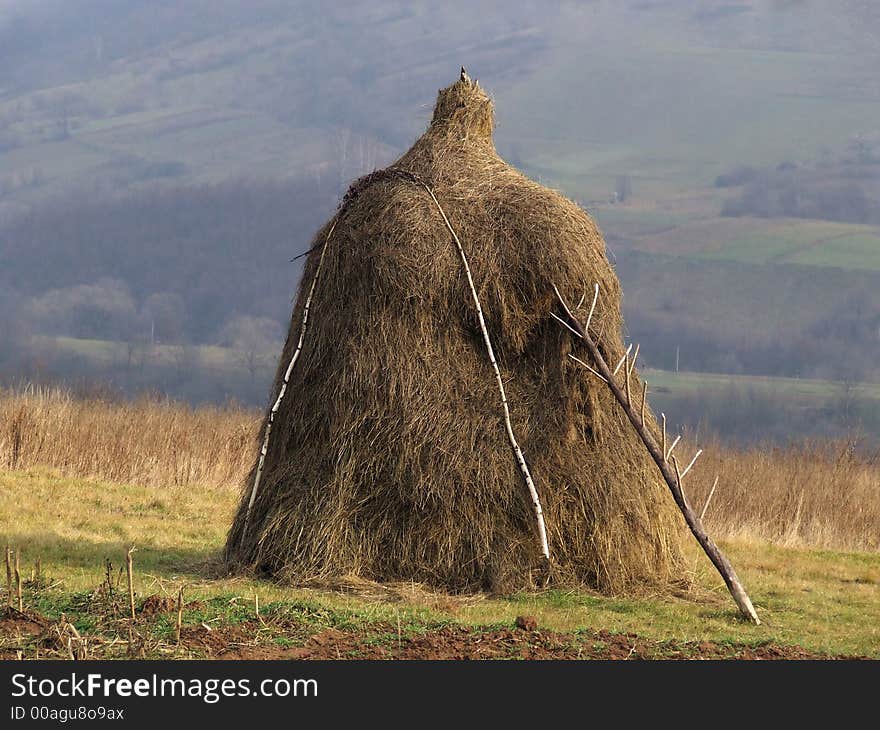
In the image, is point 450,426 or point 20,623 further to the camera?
point 450,426

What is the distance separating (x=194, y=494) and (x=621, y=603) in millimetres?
11176

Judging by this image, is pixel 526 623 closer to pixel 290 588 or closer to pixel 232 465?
pixel 290 588

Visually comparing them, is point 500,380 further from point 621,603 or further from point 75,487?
point 75,487

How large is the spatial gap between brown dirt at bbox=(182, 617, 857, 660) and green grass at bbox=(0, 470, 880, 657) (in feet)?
1.14

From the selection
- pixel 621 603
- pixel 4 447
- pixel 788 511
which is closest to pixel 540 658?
pixel 621 603

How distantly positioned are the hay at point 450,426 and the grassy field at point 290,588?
0.44 metres

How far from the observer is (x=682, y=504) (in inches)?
477

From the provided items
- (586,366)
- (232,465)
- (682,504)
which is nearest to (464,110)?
(586,366)

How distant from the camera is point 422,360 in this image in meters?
13.0

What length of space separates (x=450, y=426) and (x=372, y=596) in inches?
73.2

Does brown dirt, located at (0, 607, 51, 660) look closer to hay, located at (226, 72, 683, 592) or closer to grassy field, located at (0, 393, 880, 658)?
grassy field, located at (0, 393, 880, 658)

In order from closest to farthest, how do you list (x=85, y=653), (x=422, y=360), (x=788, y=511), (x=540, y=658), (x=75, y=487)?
(x=85, y=653) < (x=540, y=658) < (x=422, y=360) < (x=75, y=487) < (x=788, y=511)

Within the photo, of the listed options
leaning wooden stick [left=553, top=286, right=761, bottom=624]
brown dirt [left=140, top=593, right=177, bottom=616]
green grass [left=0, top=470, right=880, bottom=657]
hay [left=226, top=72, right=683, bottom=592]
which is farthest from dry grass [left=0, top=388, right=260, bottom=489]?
brown dirt [left=140, top=593, right=177, bottom=616]

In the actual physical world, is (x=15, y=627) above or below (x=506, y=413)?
below
